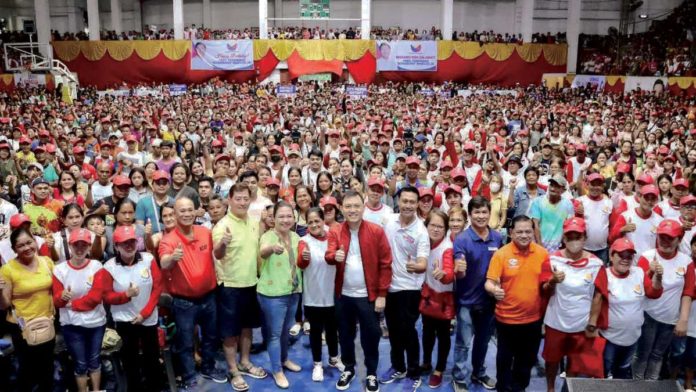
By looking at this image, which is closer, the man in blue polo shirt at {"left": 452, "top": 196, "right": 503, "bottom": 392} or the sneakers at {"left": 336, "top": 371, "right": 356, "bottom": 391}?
the man in blue polo shirt at {"left": 452, "top": 196, "right": 503, "bottom": 392}

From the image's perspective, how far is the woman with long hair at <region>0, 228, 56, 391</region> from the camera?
400 centimetres

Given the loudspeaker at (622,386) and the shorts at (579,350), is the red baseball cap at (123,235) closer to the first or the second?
the loudspeaker at (622,386)

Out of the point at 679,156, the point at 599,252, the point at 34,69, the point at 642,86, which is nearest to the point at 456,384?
the point at 599,252

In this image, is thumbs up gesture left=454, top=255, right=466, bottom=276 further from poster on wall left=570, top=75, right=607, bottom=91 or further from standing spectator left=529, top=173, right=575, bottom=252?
poster on wall left=570, top=75, right=607, bottom=91

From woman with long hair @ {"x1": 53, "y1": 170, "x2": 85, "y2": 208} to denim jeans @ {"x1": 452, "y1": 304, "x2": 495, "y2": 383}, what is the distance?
4.17 m

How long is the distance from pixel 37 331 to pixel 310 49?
23026 mm

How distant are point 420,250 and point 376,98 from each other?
15573 millimetres

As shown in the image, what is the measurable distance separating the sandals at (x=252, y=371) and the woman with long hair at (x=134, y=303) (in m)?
0.86

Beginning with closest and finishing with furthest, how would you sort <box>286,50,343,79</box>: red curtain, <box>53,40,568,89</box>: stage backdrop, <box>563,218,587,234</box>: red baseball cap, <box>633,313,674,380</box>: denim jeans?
<box>563,218,587,234</box>: red baseball cap < <box>633,313,674,380</box>: denim jeans < <box>286,50,343,79</box>: red curtain < <box>53,40,568,89</box>: stage backdrop

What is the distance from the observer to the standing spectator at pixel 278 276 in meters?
4.58

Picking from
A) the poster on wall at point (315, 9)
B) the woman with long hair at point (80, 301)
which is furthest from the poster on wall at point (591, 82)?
the woman with long hair at point (80, 301)

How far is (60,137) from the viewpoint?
10.0 meters

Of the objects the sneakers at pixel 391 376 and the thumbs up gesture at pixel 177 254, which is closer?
the thumbs up gesture at pixel 177 254

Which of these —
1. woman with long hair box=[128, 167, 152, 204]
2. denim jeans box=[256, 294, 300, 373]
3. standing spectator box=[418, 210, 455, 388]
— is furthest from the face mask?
woman with long hair box=[128, 167, 152, 204]
